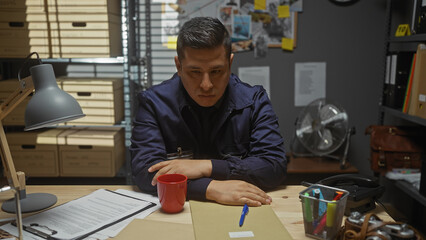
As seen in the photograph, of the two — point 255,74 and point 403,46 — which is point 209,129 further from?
point 403,46

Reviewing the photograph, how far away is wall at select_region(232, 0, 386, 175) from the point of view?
280cm

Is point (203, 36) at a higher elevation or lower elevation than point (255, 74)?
higher

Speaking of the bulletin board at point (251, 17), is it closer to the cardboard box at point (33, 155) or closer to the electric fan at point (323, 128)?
the electric fan at point (323, 128)

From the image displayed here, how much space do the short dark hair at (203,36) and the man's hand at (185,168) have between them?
16.1 inches

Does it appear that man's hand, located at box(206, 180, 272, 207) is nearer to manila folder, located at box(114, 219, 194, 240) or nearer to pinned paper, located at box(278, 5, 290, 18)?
manila folder, located at box(114, 219, 194, 240)

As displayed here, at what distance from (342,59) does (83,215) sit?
96.1 inches

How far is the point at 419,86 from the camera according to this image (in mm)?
2189

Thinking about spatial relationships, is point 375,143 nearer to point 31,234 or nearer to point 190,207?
point 190,207

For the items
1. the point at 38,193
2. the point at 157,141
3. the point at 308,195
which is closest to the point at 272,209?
the point at 308,195

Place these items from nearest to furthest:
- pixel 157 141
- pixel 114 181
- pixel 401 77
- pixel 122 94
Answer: pixel 157 141
pixel 401 77
pixel 122 94
pixel 114 181

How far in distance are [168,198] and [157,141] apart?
0.41 m

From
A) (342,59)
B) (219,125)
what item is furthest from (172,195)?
(342,59)

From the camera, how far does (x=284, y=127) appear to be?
9.75 ft

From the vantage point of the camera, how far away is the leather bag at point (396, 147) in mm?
2340
